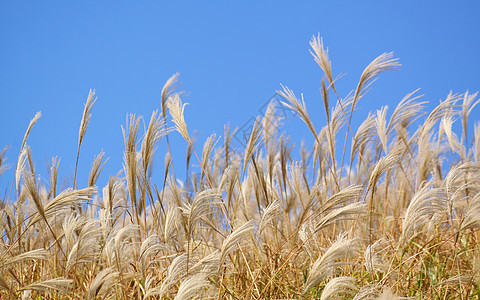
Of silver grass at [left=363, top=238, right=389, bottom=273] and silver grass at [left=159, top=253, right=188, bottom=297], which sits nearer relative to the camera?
silver grass at [left=159, top=253, right=188, bottom=297]

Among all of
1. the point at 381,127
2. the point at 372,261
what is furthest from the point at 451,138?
the point at 372,261

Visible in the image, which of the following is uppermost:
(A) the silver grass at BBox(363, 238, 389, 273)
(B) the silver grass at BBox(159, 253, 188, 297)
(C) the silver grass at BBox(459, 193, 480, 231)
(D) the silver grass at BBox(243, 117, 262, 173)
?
(D) the silver grass at BBox(243, 117, 262, 173)

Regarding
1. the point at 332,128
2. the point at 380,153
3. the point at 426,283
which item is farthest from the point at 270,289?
the point at 380,153

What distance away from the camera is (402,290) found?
232cm

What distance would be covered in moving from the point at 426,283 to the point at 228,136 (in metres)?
1.41

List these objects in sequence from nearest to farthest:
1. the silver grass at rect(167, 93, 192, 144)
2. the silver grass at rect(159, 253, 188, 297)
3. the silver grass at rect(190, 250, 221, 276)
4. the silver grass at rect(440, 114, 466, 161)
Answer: the silver grass at rect(159, 253, 188, 297) < the silver grass at rect(190, 250, 221, 276) < the silver grass at rect(167, 93, 192, 144) < the silver grass at rect(440, 114, 466, 161)

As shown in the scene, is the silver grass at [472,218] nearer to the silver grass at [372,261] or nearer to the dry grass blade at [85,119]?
the silver grass at [372,261]

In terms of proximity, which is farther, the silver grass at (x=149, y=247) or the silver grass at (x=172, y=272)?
the silver grass at (x=149, y=247)

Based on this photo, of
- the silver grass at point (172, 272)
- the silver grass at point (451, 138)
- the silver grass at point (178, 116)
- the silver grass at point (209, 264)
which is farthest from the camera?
the silver grass at point (451, 138)

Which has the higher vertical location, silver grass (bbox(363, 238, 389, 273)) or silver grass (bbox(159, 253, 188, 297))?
silver grass (bbox(363, 238, 389, 273))

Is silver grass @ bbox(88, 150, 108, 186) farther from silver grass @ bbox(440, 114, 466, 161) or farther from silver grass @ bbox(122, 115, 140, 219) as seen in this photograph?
silver grass @ bbox(440, 114, 466, 161)

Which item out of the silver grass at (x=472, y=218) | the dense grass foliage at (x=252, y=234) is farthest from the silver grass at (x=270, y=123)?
the silver grass at (x=472, y=218)

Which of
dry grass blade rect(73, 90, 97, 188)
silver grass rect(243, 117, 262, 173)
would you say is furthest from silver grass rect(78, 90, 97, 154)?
silver grass rect(243, 117, 262, 173)

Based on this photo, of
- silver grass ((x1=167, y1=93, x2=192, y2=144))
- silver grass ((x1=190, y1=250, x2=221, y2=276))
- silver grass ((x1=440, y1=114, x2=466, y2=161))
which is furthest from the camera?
silver grass ((x1=440, y1=114, x2=466, y2=161))
